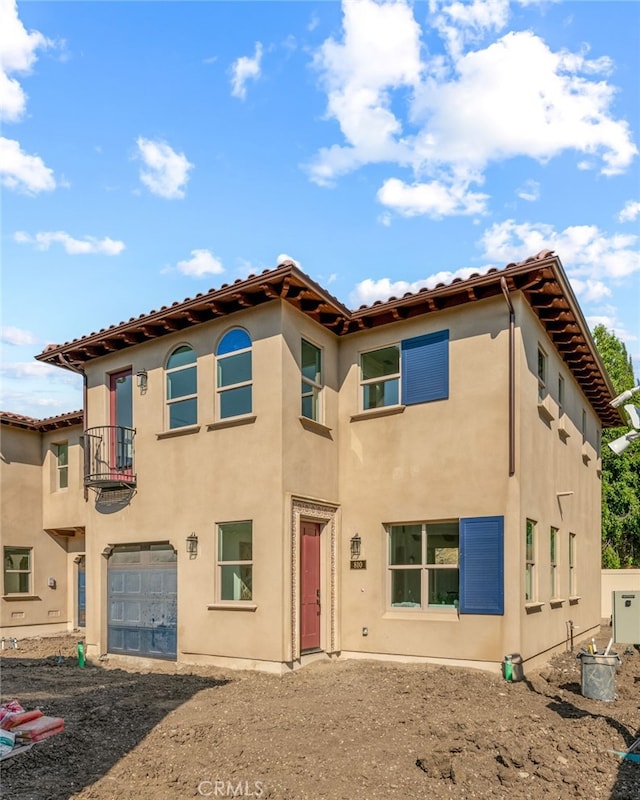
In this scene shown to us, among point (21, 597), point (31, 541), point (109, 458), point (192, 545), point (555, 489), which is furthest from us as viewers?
point (31, 541)

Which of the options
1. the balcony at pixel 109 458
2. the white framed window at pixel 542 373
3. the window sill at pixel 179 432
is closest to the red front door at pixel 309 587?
the window sill at pixel 179 432

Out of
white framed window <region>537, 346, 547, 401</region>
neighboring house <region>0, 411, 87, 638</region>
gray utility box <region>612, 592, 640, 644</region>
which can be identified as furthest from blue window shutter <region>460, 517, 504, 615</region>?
neighboring house <region>0, 411, 87, 638</region>

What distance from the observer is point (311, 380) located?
1292cm

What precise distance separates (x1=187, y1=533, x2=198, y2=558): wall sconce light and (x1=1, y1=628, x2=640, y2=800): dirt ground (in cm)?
223

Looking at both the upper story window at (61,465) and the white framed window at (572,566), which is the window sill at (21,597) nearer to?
the upper story window at (61,465)

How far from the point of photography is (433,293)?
11828 millimetres

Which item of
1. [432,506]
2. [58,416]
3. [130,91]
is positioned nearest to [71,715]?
[432,506]

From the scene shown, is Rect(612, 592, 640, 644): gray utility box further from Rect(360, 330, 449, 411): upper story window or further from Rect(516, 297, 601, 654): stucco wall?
Rect(360, 330, 449, 411): upper story window

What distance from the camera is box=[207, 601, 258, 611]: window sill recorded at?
1159cm

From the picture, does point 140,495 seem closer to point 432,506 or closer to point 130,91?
point 432,506

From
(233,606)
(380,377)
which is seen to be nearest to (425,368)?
(380,377)

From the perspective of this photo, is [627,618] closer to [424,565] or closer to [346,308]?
[424,565]

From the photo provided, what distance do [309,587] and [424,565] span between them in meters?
2.07

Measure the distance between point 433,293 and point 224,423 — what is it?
4.39 metres
